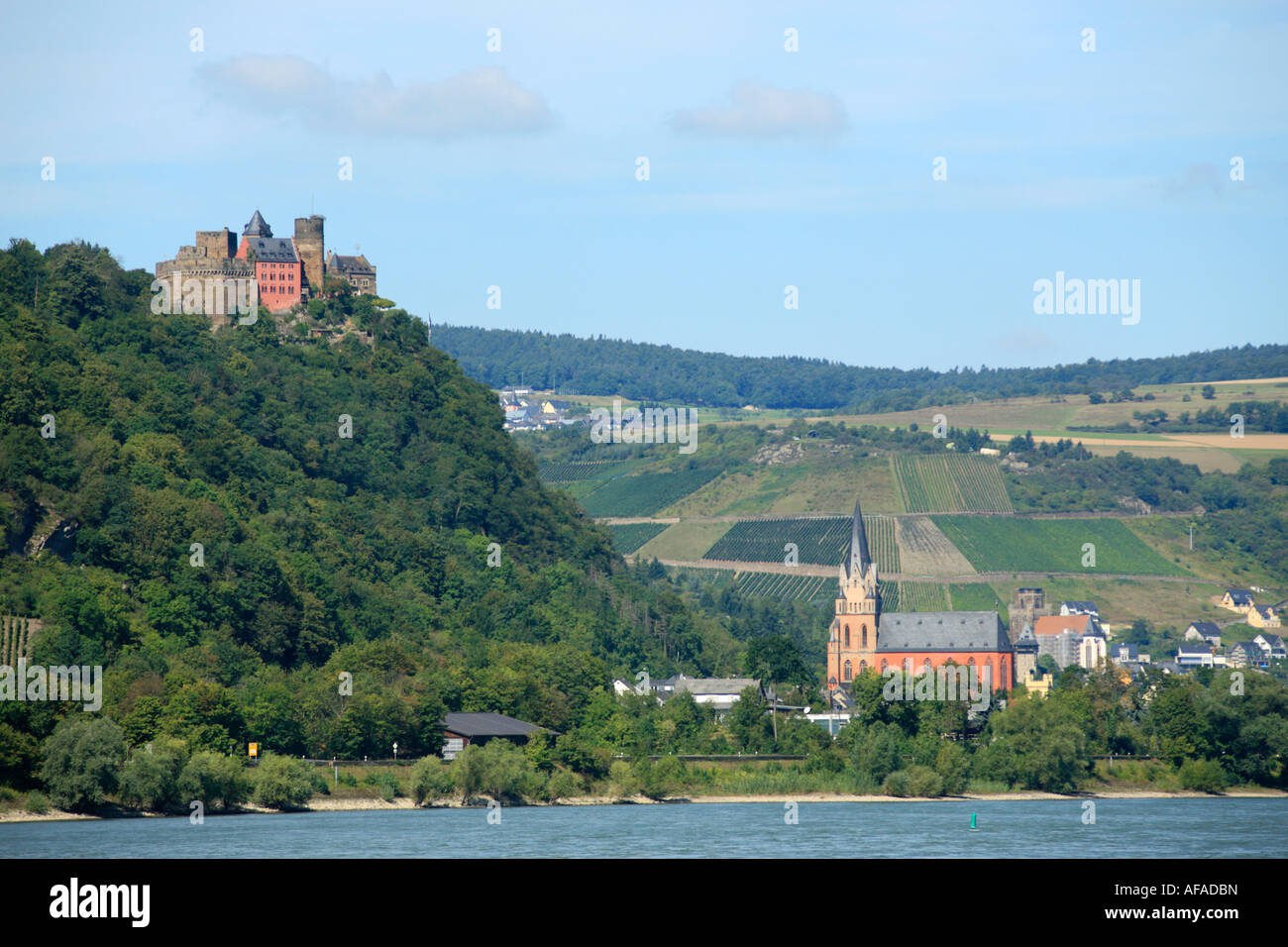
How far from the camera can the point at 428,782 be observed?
74.9 m

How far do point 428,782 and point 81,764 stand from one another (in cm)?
1715

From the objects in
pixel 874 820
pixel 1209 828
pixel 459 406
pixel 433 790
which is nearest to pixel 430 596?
pixel 459 406

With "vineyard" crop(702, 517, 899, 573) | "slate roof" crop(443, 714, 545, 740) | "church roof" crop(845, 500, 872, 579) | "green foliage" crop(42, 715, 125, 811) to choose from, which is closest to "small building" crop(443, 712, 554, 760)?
"slate roof" crop(443, 714, 545, 740)

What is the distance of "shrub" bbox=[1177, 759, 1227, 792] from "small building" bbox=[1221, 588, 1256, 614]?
104644 millimetres

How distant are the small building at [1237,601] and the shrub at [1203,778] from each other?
4120 inches

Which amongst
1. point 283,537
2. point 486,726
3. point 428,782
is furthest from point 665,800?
point 283,537

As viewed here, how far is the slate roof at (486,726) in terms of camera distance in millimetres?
83250

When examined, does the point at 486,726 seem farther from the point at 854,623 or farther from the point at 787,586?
the point at 787,586

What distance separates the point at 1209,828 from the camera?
218 ft

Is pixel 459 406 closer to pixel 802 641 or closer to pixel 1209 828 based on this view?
pixel 802 641

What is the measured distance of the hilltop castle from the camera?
5084 inches

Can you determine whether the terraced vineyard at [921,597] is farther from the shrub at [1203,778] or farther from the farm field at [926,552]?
the shrub at [1203,778]

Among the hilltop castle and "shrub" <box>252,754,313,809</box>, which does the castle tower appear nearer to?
the hilltop castle
